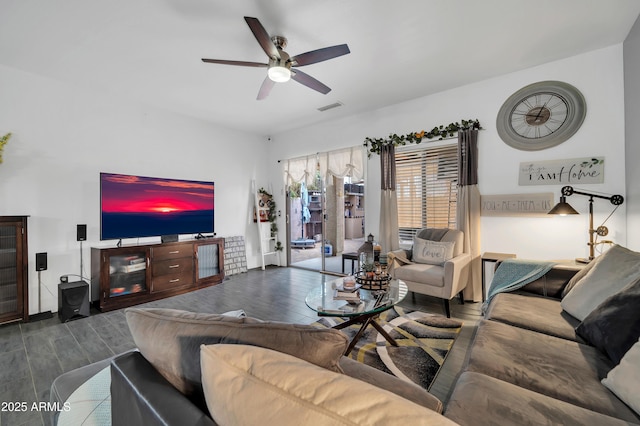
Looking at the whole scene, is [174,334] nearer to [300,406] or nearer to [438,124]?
[300,406]

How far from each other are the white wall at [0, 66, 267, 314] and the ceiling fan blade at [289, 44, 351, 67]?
2.96 meters

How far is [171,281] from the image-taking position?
3910 mm

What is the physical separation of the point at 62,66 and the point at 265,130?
10.2 feet

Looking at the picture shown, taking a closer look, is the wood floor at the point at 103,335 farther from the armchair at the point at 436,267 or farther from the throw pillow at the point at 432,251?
the throw pillow at the point at 432,251

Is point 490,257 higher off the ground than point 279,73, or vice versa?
point 279,73

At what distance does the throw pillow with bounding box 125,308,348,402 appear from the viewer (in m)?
0.75

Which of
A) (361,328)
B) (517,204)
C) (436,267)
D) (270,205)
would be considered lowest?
(361,328)

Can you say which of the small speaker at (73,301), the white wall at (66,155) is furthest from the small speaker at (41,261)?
the small speaker at (73,301)

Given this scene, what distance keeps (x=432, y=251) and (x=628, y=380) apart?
2.44m

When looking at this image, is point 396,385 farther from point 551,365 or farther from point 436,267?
point 436,267

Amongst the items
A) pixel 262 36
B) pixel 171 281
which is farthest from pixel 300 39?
pixel 171 281

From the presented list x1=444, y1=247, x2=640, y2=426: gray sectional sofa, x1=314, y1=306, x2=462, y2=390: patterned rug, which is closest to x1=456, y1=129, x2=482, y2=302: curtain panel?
x1=314, y1=306, x2=462, y2=390: patterned rug

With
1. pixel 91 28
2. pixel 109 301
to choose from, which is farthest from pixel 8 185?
pixel 91 28

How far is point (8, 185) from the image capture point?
9.91ft
